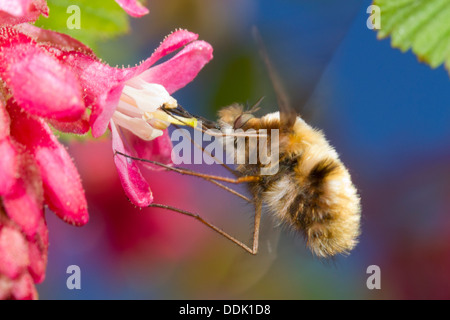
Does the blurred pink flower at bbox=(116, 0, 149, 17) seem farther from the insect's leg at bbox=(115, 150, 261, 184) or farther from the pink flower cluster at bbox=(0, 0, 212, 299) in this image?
the insect's leg at bbox=(115, 150, 261, 184)

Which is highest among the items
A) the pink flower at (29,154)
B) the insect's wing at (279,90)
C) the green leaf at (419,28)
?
the green leaf at (419,28)

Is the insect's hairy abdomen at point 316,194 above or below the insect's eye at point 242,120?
below

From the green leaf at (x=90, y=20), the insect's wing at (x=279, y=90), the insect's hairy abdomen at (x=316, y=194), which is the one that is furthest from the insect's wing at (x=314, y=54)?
the green leaf at (x=90, y=20)

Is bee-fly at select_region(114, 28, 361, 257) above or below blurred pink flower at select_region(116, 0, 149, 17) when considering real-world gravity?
below

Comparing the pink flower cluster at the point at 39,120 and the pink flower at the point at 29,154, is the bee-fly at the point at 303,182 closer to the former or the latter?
the pink flower cluster at the point at 39,120

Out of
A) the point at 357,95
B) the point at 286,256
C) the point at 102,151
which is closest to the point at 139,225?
the point at 102,151

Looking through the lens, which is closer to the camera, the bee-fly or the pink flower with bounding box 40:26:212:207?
the pink flower with bounding box 40:26:212:207

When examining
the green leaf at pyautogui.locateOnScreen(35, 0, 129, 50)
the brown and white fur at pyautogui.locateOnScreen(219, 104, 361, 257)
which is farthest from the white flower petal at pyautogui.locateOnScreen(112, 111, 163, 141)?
the green leaf at pyautogui.locateOnScreen(35, 0, 129, 50)
